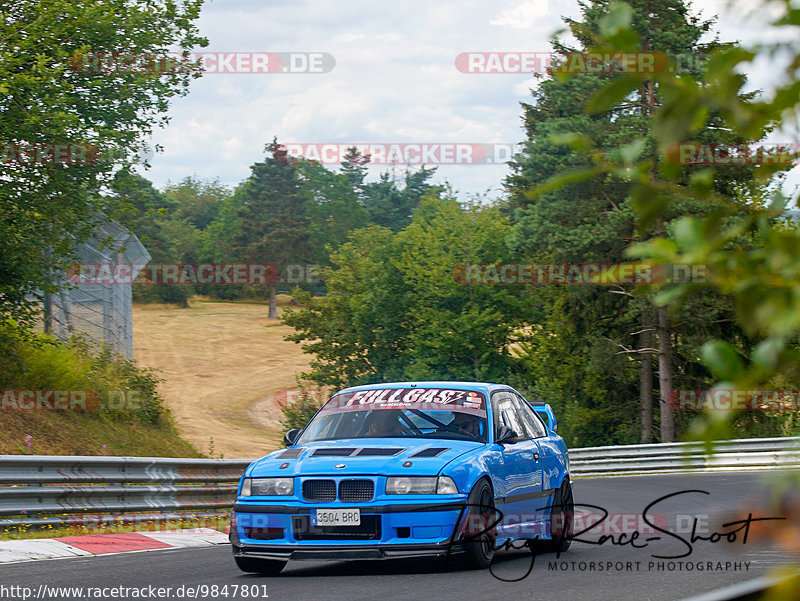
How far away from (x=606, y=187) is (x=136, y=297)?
73.3m

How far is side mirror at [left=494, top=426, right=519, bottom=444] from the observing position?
28.6 feet

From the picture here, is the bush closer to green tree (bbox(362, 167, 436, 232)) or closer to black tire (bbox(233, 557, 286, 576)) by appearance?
black tire (bbox(233, 557, 286, 576))

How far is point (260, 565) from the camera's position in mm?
8117

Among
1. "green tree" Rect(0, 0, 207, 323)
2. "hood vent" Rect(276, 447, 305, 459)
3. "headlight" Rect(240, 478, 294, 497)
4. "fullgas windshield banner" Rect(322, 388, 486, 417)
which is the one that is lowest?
"headlight" Rect(240, 478, 294, 497)

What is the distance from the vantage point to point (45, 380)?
19656 mm

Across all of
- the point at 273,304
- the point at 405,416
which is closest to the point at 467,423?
the point at 405,416

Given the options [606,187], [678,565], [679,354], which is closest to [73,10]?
[678,565]

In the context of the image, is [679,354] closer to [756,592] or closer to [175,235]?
[756,592]

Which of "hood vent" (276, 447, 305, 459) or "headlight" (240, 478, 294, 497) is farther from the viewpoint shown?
"hood vent" (276, 447, 305, 459)

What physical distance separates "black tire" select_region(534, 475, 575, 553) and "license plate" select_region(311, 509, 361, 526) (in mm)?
2338

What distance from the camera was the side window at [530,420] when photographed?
9.94 metres

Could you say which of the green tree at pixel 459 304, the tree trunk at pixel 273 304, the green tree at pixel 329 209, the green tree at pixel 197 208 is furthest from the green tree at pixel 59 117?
the green tree at pixel 197 208

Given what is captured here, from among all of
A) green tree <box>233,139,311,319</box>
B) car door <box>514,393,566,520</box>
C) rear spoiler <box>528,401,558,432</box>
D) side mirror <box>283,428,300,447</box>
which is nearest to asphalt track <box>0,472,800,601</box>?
car door <box>514,393,566,520</box>

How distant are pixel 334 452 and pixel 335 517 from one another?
28.3 inches
